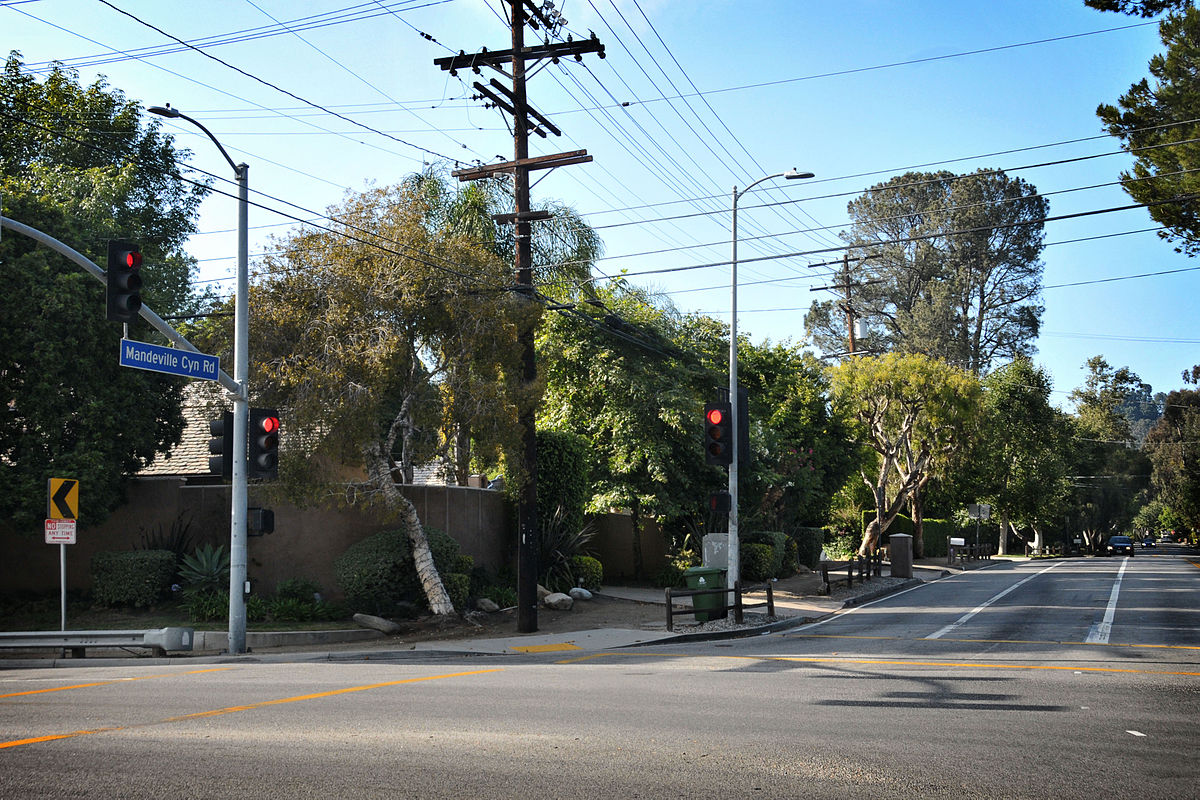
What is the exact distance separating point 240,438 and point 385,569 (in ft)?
14.7

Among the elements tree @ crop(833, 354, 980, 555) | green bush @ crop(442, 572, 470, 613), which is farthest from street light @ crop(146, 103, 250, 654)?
tree @ crop(833, 354, 980, 555)

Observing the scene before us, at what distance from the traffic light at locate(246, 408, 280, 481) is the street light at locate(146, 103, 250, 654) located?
0.39 metres

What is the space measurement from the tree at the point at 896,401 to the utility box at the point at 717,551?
1693 cm

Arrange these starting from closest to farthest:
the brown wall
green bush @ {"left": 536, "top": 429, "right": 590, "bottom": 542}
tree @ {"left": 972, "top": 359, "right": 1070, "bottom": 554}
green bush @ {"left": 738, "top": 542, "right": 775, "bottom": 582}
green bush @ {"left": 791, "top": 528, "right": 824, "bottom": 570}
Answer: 1. the brown wall
2. green bush @ {"left": 536, "top": 429, "right": 590, "bottom": 542}
3. green bush @ {"left": 738, "top": 542, "right": 775, "bottom": 582}
4. green bush @ {"left": 791, "top": 528, "right": 824, "bottom": 570}
5. tree @ {"left": 972, "top": 359, "right": 1070, "bottom": 554}

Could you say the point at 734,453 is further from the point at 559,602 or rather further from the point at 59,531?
the point at 59,531

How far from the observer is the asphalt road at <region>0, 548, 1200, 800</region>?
6.23 meters

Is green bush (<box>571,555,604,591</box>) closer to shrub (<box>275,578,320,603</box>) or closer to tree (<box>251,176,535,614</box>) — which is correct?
tree (<box>251,176,535,614</box>)

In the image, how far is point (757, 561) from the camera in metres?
29.5

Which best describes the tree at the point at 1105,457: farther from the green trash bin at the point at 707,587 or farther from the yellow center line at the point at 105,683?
the yellow center line at the point at 105,683

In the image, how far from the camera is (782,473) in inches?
1258

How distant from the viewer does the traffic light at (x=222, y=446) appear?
54.8 feet

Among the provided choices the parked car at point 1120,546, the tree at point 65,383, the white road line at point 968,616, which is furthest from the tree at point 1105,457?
the tree at point 65,383

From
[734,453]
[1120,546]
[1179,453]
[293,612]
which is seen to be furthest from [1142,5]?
[1120,546]

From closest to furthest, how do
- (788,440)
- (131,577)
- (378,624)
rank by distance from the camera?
(378,624) → (131,577) → (788,440)
